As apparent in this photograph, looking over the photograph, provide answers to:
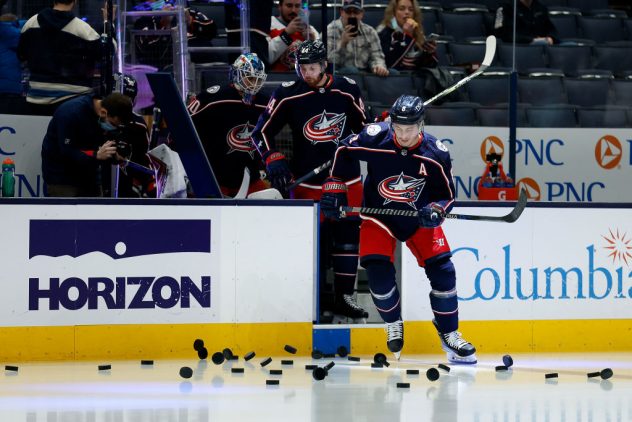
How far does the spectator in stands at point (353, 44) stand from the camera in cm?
762

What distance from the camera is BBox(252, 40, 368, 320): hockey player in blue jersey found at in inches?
267

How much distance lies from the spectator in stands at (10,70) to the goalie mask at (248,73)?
51.2 inches

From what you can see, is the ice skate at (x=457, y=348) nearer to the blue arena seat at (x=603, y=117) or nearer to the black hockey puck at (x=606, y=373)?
the black hockey puck at (x=606, y=373)

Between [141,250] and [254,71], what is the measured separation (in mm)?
1174

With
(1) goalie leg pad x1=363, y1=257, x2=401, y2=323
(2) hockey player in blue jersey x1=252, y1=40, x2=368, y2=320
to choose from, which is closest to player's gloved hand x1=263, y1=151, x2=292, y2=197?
(2) hockey player in blue jersey x1=252, y1=40, x2=368, y2=320

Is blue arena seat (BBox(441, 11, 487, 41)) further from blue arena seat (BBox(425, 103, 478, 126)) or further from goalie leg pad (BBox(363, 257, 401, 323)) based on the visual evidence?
goalie leg pad (BBox(363, 257, 401, 323))

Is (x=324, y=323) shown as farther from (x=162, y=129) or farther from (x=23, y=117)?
(x=23, y=117)

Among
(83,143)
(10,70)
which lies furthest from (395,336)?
(10,70)

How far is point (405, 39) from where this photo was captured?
26.7 feet

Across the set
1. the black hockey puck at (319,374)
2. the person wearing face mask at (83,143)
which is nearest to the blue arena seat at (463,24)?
the person wearing face mask at (83,143)

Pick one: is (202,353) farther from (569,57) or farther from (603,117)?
(569,57)

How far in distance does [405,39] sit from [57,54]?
7.29 ft

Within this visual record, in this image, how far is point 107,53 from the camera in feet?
23.6

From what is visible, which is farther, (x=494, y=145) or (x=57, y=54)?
(x=494, y=145)
